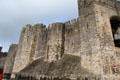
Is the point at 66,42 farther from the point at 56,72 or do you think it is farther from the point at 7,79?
the point at 7,79

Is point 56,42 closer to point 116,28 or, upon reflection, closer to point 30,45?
point 30,45

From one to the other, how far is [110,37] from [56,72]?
5.24 m

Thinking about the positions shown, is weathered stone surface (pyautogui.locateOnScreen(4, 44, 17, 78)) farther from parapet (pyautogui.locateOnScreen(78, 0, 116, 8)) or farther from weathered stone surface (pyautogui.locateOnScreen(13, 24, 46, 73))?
parapet (pyautogui.locateOnScreen(78, 0, 116, 8))

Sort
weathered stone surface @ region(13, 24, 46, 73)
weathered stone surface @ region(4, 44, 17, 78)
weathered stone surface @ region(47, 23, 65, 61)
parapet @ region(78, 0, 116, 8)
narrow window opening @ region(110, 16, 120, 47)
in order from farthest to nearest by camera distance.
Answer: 1. weathered stone surface @ region(4, 44, 17, 78)
2. weathered stone surface @ region(13, 24, 46, 73)
3. weathered stone surface @ region(47, 23, 65, 61)
4. narrow window opening @ region(110, 16, 120, 47)
5. parapet @ region(78, 0, 116, 8)

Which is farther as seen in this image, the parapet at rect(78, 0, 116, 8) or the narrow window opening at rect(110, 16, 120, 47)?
the narrow window opening at rect(110, 16, 120, 47)

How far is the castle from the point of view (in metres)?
7.98

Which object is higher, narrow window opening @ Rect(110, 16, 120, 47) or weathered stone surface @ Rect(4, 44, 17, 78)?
narrow window opening @ Rect(110, 16, 120, 47)

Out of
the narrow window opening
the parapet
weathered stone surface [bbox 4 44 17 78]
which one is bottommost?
weathered stone surface [bbox 4 44 17 78]

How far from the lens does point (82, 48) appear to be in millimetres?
9297

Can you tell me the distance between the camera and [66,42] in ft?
38.5

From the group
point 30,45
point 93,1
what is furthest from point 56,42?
point 93,1

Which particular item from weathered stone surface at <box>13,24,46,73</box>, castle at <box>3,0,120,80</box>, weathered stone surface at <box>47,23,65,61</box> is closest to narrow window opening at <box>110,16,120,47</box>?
castle at <box>3,0,120,80</box>

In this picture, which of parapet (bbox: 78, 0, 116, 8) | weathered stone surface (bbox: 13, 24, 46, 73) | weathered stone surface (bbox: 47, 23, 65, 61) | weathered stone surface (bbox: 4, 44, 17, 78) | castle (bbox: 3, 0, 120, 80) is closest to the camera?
castle (bbox: 3, 0, 120, 80)

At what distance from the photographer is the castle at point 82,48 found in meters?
7.98
